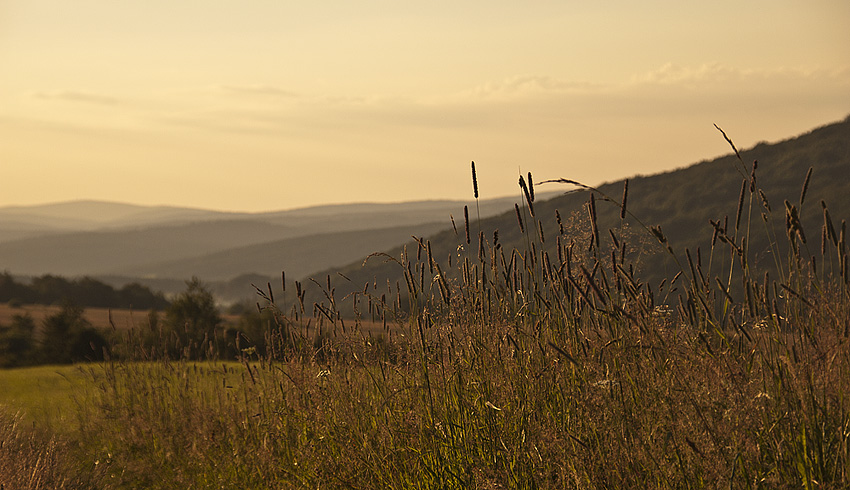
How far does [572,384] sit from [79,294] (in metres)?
26.8

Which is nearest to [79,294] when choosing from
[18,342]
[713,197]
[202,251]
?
[18,342]

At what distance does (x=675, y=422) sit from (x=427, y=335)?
1466 millimetres

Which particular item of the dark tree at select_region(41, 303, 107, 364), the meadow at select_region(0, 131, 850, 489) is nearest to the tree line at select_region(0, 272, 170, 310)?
the dark tree at select_region(41, 303, 107, 364)

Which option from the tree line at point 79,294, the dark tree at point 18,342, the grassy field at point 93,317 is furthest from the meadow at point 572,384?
the tree line at point 79,294

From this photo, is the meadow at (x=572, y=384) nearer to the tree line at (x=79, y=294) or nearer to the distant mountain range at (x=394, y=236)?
the distant mountain range at (x=394, y=236)

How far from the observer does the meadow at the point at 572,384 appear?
7.76ft

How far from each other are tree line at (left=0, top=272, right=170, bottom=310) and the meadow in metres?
22.7

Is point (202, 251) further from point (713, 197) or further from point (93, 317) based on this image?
point (93, 317)

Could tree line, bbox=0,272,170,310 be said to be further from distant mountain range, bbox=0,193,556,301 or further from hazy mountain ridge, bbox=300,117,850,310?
distant mountain range, bbox=0,193,556,301

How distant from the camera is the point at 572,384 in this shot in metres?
3.03

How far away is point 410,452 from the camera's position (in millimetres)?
3605

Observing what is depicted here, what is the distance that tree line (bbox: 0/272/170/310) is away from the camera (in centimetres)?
2586

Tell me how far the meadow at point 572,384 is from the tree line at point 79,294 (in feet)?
74.3

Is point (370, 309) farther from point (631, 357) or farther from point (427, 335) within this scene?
point (631, 357)
